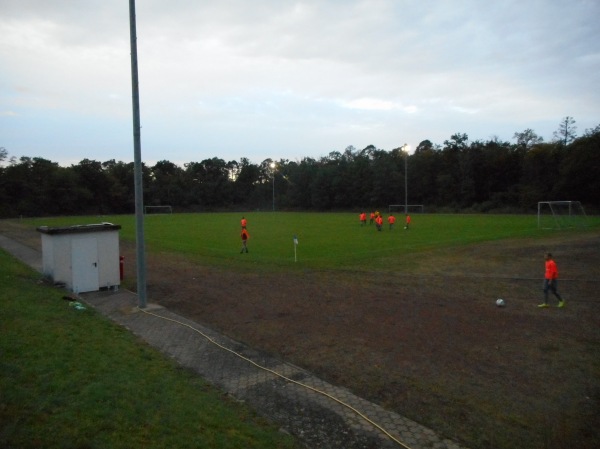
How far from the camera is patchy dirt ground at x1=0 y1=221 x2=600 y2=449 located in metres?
6.51

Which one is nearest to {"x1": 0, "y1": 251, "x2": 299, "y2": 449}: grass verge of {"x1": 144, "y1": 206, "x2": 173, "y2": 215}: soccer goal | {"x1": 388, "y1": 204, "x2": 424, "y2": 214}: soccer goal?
{"x1": 388, "y1": 204, "x2": 424, "y2": 214}: soccer goal

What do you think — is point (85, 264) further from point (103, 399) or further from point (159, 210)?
point (159, 210)

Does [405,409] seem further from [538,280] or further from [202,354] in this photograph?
[538,280]

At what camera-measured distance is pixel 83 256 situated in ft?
49.1

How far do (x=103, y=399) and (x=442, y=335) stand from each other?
699 centimetres

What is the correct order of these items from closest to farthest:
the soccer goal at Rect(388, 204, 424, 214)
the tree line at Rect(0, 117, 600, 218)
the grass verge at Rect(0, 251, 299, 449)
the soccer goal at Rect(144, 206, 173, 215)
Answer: the grass verge at Rect(0, 251, 299, 449) → the tree line at Rect(0, 117, 600, 218) → the soccer goal at Rect(388, 204, 424, 214) → the soccer goal at Rect(144, 206, 173, 215)

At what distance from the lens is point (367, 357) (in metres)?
8.83

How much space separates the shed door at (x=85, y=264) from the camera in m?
14.8

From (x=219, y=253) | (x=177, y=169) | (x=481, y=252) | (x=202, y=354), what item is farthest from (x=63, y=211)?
(x=202, y=354)

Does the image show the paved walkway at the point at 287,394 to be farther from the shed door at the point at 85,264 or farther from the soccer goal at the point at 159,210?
the soccer goal at the point at 159,210

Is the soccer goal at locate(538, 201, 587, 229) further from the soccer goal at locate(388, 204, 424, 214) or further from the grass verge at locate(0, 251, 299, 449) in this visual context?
the soccer goal at locate(388, 204, 424, 214)

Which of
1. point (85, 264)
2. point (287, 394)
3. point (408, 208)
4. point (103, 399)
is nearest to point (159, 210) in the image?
point (408, 208)

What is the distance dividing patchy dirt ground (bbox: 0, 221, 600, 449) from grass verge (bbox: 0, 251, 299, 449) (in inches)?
87.9

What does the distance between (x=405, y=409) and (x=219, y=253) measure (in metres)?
19.4
